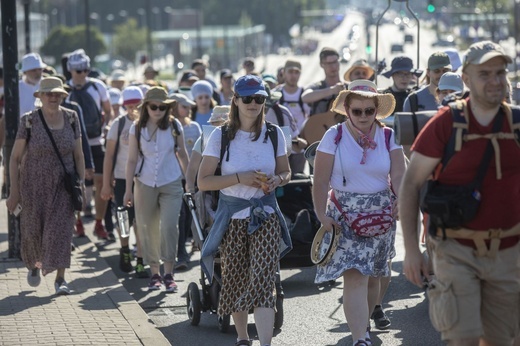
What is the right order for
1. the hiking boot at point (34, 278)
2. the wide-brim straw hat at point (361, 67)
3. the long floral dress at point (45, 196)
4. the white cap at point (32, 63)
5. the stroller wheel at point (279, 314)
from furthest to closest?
the white cap at point (32, 63)
the wide-brim straw hat at point (361, 67)
the hiking boot at point (34, 278)
the long floral dress at point (45, 196)
the stroller wheel at point (279, 314)

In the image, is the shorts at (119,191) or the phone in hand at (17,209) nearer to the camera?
the phone in hand at (17,209)

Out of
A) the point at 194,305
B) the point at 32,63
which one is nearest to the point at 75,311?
the point at 194,305

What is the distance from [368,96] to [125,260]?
194 inches

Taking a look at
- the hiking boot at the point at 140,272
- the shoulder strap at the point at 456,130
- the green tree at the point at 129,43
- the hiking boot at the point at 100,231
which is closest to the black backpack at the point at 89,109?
the hiking boot at the point at 100,231

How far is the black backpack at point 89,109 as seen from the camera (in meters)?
15.1

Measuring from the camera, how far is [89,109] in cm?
1513

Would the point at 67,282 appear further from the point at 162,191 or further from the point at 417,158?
the point at 417,158

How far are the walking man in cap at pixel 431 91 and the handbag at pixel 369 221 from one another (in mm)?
2298

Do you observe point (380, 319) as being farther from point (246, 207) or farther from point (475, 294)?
point (475, 294)

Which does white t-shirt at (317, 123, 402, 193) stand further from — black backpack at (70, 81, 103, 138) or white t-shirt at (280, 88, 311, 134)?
black backpack at (70, 81, 103, 138)

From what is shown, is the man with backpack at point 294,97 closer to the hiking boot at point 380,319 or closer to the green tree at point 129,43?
the hiking boot at point 380,319

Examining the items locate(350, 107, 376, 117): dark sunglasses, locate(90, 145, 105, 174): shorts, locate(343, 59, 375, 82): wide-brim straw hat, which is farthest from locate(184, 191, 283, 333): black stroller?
locate(90, 145, 105, 174): shorts

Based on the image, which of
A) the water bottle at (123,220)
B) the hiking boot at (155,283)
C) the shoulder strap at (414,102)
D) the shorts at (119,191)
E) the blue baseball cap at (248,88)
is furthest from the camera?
the shorts at (119,191)

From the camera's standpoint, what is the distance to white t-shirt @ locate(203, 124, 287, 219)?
834cm
